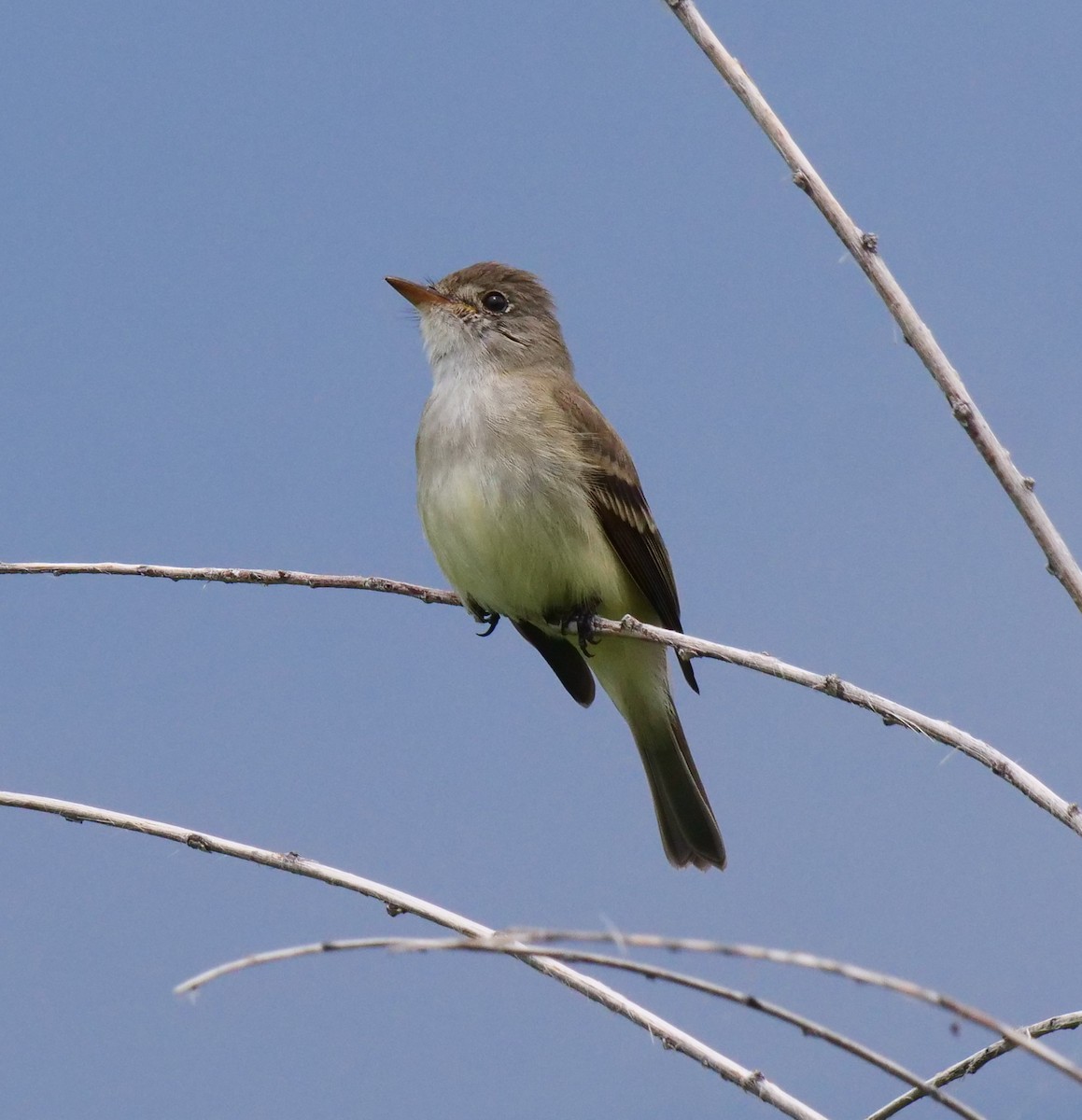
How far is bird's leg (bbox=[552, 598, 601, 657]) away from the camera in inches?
205

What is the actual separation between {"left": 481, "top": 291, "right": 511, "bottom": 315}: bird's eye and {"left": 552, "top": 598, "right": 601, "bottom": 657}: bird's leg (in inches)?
56.7

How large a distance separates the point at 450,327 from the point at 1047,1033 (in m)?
4.08

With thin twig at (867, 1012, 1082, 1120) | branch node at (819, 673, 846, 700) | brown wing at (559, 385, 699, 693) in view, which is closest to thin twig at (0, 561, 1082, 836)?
branch node at (819, 673, 846, 700)

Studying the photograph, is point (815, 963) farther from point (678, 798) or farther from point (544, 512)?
point (678, 798)

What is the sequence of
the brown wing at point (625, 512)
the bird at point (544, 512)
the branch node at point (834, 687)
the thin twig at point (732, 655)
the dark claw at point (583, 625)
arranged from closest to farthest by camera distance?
1. the thin twig at point (732, 655)
2. the branch node at point (834, 687)
3. the bird at point (544, 512)
4. the dark claw at point (583, 625)
5. the brown wing at point (625, 512)

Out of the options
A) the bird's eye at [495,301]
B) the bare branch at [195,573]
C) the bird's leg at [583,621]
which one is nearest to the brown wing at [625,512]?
the bird's leg at [583,621]

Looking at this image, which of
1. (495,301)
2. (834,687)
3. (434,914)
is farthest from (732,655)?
(495,301)

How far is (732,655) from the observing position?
9.45 ft

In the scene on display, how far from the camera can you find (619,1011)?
8.38 feet

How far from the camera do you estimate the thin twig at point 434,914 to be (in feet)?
7.84

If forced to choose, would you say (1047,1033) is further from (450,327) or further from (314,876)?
(450,327)

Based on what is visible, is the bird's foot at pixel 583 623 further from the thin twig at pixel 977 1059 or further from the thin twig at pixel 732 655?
the thin twig at pixel 977 1059

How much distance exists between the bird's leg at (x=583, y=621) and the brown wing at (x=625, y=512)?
0.78 feet

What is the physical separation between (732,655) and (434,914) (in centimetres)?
78
